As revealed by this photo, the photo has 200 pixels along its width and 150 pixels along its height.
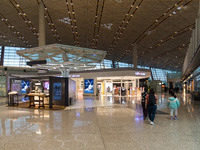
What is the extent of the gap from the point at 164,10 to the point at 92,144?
17.2 m

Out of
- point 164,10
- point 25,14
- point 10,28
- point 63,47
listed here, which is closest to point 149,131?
point 63,47

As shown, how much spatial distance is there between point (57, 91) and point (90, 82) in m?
14.1

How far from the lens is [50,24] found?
2241 centimetres

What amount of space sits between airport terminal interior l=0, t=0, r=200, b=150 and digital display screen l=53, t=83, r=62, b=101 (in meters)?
0.08

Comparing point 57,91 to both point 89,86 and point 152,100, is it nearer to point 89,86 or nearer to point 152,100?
point 152,100

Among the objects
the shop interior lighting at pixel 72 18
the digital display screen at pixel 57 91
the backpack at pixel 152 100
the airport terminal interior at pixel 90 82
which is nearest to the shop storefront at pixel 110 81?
the airport terminal interior at pixel 90 82

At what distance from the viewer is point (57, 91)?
1269 centimetres

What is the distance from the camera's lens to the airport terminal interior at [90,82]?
16.4 ft

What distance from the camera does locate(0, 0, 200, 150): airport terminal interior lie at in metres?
4.98

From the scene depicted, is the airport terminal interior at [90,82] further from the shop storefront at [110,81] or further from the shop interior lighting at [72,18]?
the shop storefront at [110,81]

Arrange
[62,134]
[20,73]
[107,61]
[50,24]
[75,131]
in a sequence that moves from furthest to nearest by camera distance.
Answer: [107,61] → [20,73] → [50,24] → [75,131] → [62,134]

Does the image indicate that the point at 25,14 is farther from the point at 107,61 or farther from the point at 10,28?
the point at 107,61

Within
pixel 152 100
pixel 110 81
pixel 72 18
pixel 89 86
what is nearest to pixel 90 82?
pixel 89 86

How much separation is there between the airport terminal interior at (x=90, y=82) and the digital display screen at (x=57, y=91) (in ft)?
0.26
